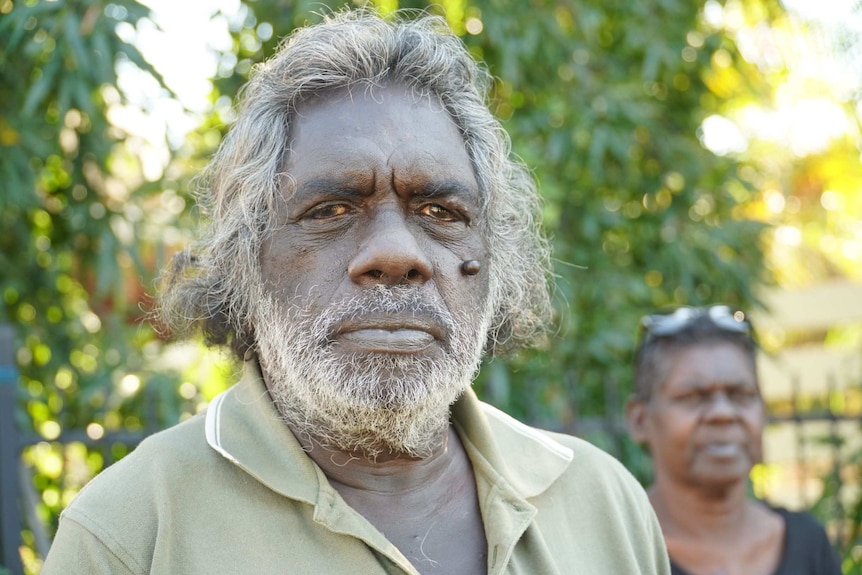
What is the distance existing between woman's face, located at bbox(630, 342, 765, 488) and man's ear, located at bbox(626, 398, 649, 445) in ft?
0.19

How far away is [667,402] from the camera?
3283mm

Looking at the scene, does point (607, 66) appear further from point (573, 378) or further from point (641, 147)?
point (573, 378)

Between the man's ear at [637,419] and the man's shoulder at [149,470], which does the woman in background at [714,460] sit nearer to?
the man's ear at [637,419]

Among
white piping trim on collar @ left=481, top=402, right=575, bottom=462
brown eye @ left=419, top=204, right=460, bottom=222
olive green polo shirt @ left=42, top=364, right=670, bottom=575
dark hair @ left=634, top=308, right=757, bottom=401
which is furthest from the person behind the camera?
dark hair @ left=634, top=308, right=757, bottom=401

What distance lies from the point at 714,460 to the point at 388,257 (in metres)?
1.77

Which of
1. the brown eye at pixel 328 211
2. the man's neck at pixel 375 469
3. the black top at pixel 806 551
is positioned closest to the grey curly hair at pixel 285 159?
the brown eye at pixel 328 211

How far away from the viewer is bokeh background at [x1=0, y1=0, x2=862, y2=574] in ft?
12.7

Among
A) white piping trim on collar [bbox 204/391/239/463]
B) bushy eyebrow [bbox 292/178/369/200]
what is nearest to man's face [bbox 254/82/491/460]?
bushy eyebrow [bbox 292/178/369/200]

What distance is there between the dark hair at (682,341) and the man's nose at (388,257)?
164cm

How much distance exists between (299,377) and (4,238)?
287 cm

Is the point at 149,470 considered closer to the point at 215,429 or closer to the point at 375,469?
the point at 215,429

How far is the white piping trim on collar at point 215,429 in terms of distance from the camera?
1860mm

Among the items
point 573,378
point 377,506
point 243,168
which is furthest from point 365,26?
point 573,378

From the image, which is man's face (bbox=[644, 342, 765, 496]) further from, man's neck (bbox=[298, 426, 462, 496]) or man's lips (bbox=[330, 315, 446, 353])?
man's lips (bbox=[330, 315, 446, 353])
